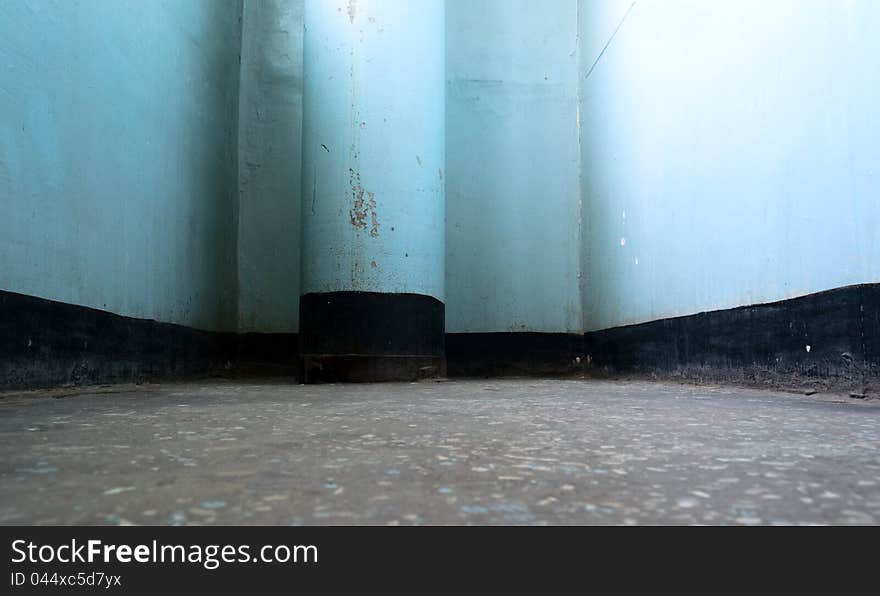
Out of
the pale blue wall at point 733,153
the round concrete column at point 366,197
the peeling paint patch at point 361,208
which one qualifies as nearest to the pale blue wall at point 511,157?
the pale blue wall at point 733,153

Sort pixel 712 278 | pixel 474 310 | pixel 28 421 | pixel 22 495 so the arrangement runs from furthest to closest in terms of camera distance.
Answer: pixel 474 310 < pixel 712 278 < pixel 28 421 < pixel 22 495

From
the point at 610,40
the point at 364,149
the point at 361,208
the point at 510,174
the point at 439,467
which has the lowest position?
the point at 439,467

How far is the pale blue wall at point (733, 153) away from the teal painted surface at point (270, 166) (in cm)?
180

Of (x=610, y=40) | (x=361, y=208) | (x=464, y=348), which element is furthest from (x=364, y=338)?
(x=610, y=40)

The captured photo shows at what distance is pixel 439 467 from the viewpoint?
0.73m

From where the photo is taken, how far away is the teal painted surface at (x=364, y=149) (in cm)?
289

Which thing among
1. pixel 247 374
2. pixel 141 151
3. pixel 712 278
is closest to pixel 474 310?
pixel 247 374

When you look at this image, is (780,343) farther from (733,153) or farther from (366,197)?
(366,197)

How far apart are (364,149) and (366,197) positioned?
0.74 ft

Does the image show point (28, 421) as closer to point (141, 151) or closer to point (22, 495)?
point (22, 495)

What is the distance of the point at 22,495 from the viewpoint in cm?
59

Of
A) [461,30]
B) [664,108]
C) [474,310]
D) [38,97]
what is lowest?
[474,310]

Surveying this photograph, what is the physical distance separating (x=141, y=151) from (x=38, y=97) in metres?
0.67

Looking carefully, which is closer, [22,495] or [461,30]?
[22,495]
